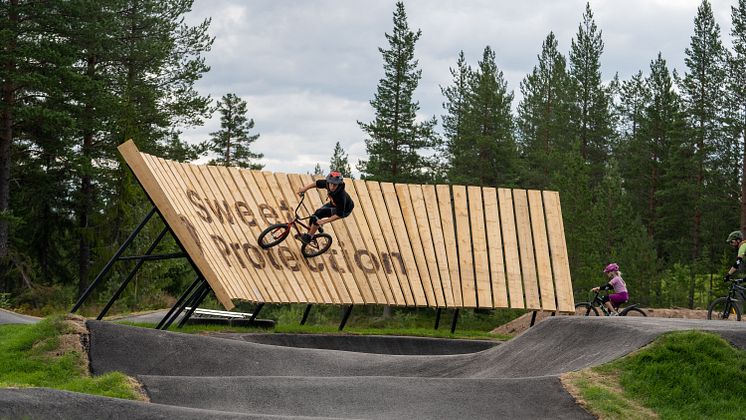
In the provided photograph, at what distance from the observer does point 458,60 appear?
2029 inches

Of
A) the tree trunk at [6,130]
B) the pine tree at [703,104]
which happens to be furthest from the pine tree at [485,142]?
the tree trunk at [6,130]

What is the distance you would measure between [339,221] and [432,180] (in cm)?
2663

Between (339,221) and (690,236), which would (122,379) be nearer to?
(339,221)

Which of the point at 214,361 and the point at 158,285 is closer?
the point at 214,361

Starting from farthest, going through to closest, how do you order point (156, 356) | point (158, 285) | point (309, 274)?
point (158, 285)
point (309, 274)
point (156, 356)

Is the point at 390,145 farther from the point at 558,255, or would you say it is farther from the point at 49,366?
the point at 49,366

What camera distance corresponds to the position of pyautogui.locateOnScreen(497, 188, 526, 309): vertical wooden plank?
713 inches

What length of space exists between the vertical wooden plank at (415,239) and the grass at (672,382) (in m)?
7.57

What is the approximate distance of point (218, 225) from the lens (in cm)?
1650

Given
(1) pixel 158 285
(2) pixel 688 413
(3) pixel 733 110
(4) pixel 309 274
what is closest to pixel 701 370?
(2) pixel 688 413

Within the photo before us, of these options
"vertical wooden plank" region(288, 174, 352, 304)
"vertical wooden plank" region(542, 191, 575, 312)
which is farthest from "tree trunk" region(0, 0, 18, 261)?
"vertical wooden plank" region(542, 191, 575, 312)

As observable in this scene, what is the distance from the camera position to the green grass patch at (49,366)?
959 cm

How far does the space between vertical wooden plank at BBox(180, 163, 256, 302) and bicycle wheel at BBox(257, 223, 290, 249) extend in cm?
72

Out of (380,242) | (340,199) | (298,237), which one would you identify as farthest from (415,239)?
(298,237)
